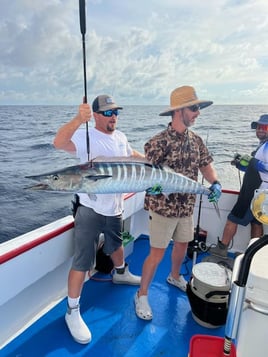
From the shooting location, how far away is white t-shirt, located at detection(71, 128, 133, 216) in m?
2.22

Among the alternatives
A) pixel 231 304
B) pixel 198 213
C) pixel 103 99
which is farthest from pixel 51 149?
pixel 231 304

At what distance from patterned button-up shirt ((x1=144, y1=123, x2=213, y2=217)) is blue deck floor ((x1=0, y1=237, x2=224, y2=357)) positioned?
0.84 metres

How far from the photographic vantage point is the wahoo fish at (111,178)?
64.6 inches

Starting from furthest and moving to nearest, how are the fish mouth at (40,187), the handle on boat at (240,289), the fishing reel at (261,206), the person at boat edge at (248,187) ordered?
the person at boat edge at (248,187), the fish mouth at (40,187), the fishing reel at (261,206), the handle on boat at (240,289)

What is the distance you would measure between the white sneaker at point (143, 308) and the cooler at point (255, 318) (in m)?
1.11

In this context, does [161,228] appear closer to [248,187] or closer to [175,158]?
[175,158]

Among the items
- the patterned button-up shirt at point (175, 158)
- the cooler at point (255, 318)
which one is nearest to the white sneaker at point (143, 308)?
the patterned button-up shirt at point (175, 158)

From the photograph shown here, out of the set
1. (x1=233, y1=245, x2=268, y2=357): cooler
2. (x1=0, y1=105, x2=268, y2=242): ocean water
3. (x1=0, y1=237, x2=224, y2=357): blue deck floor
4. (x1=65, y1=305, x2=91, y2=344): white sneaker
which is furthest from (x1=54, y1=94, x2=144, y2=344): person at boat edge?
(x1=233, y1=245, x2=268, y2=357): cooler

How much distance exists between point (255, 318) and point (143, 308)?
4.13ft

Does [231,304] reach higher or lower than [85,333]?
higher

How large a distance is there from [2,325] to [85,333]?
1.95ft

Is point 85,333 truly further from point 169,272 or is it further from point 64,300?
point 169,272

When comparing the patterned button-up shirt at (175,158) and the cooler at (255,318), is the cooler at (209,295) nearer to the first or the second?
the patterned button-up shirt at (175,158)

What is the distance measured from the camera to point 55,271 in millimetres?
2758
